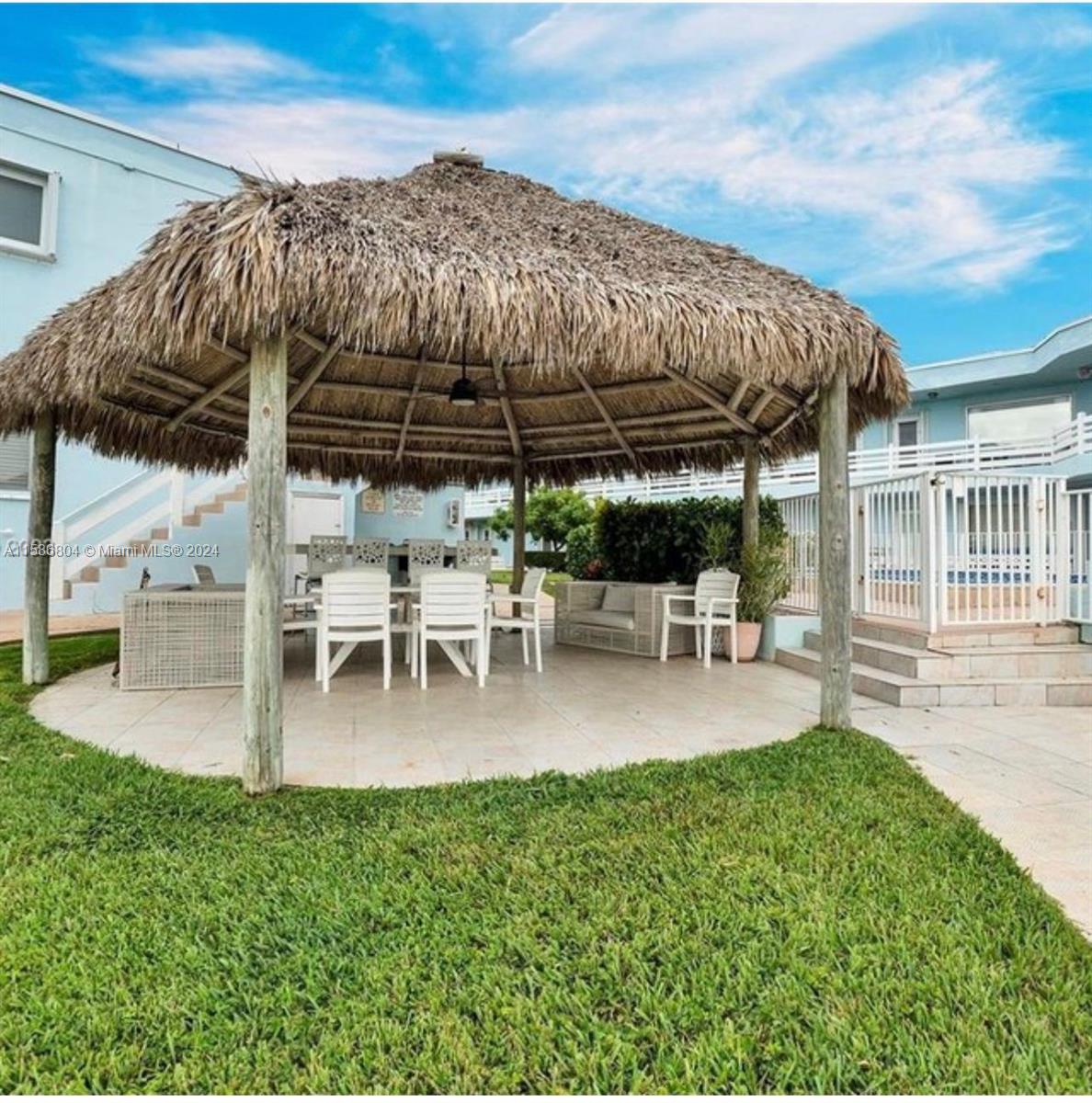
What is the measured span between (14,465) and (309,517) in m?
4.76

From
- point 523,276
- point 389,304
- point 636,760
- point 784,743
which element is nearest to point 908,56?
point 523,276

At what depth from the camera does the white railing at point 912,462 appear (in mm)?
13398

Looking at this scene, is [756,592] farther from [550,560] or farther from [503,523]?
[503,523]

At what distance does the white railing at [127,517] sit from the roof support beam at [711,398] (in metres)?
7.13

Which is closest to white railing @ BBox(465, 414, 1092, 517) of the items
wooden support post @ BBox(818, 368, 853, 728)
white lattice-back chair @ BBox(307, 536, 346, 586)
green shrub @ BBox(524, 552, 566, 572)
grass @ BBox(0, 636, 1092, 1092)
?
green shrub @ BBox(524, 552, 566, 572)

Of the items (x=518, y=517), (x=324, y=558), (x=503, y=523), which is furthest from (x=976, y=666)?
(x=503, y=523)

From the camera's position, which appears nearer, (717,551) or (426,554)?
(717,551)

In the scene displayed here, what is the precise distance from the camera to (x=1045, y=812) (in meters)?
A: 3.55

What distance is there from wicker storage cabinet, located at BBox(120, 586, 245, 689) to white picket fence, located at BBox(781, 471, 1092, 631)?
6529 mm

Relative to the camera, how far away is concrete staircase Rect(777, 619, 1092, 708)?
6031 millimetres

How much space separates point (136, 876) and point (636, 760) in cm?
269

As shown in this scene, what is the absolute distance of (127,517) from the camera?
1141cm

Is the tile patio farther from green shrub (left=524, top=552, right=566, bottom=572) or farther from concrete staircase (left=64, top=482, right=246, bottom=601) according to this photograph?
green shrub (left=524, top=552, right=566, bottom=572)

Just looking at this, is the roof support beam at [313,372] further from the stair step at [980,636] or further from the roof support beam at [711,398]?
the stair step at [980,636]
